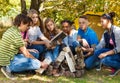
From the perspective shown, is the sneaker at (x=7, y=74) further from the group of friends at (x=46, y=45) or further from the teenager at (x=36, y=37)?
the teenager at (x=36, y=37)

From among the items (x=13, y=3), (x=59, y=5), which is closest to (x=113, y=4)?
(x=59, y=5)

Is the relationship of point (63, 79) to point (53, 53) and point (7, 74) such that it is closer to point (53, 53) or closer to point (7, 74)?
point (53, 53)

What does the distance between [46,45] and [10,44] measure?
0.74 metres

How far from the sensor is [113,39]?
5.65 meters

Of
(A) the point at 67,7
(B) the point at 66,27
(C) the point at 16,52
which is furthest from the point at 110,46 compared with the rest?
(A) the point at 67,7

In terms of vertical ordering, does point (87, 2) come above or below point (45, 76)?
above

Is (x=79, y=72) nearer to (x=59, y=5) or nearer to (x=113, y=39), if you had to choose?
(x=113, y=39)

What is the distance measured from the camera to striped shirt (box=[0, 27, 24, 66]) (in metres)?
5.34

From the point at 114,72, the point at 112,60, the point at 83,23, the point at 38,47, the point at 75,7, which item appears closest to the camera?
the point at 112,60

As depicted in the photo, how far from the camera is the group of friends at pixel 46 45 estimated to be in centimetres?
539

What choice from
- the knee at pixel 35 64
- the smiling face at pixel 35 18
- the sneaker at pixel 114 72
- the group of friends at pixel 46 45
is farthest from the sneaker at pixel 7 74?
the sneaker at pixel 114 72

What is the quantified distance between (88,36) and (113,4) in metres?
1.73

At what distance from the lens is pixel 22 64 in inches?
216

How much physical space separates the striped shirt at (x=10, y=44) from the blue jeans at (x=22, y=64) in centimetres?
9
